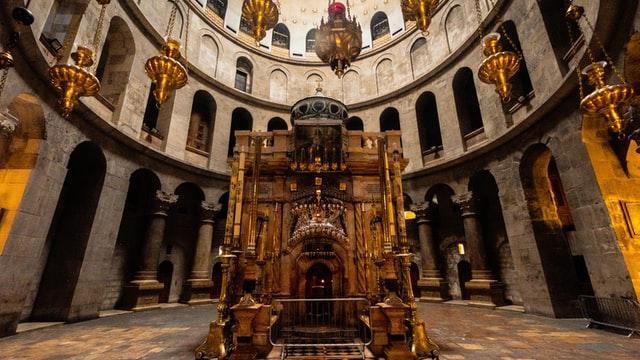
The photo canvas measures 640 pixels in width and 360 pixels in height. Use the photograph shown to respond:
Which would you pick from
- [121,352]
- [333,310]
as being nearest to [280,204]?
[333,310]

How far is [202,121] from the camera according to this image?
55.1 feet

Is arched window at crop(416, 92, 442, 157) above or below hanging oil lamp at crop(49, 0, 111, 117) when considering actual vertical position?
above

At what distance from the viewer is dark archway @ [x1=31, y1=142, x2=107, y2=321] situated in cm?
880

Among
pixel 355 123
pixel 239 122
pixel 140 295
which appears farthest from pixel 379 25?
pixel 140 295

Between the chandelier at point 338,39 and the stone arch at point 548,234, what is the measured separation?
7.60 metres

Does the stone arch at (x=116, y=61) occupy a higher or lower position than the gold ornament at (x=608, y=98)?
higher

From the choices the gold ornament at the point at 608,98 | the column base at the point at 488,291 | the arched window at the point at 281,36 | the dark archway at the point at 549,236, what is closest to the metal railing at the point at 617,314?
the dark archway at the point at 549,236

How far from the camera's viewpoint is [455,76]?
1462 centimetres

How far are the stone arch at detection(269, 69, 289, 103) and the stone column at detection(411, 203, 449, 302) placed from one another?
12.0 m

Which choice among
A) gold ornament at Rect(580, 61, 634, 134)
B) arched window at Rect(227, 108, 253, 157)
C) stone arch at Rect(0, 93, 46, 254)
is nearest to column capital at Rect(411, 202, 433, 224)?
gold ornament at Rect(580, 61, 634, 134)

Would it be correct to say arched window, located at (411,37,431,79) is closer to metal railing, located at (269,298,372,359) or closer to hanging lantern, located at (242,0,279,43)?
hanging lantern, located at (242,0,279,43)

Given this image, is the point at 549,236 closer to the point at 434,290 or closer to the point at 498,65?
the point at 434,290

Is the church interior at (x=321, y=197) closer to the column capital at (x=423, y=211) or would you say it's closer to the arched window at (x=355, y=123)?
the column capital at (x=423, y=211)

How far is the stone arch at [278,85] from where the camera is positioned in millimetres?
19828
